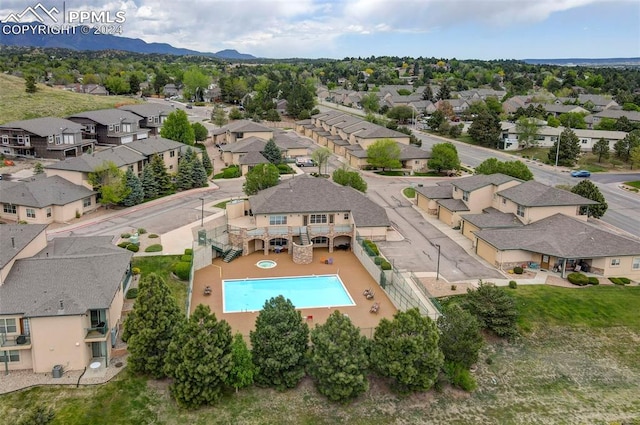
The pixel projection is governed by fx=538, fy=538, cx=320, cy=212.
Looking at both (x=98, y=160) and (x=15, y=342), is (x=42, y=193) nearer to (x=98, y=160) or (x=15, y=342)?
(x=98, y=160)

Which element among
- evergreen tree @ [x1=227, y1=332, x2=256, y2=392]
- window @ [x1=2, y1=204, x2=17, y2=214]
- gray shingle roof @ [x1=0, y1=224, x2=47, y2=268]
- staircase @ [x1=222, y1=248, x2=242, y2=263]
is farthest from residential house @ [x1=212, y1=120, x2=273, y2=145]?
evergreen tree @ [x1=227, y1=332, x2=256, y2=392]

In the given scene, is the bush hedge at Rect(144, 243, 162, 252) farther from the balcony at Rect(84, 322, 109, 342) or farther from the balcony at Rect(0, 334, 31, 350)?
the balcony at Rect(0, 334, 31, 350)

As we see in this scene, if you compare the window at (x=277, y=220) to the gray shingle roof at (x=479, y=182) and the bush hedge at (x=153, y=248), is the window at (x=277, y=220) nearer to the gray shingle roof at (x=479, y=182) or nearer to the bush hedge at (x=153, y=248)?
the bush hedge at (x=153, y=248)

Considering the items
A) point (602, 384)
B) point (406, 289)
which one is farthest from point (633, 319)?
point (406, 289)

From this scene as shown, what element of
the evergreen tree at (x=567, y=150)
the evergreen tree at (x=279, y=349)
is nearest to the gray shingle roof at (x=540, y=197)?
the evergreen tree at (x=279, y=349)

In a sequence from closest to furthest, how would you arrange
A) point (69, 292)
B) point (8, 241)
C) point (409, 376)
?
1. point (409, 376)
2. point (69, 292)
3. point (8, 241)

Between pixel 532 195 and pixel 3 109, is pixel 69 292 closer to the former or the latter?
pixel 532 195
